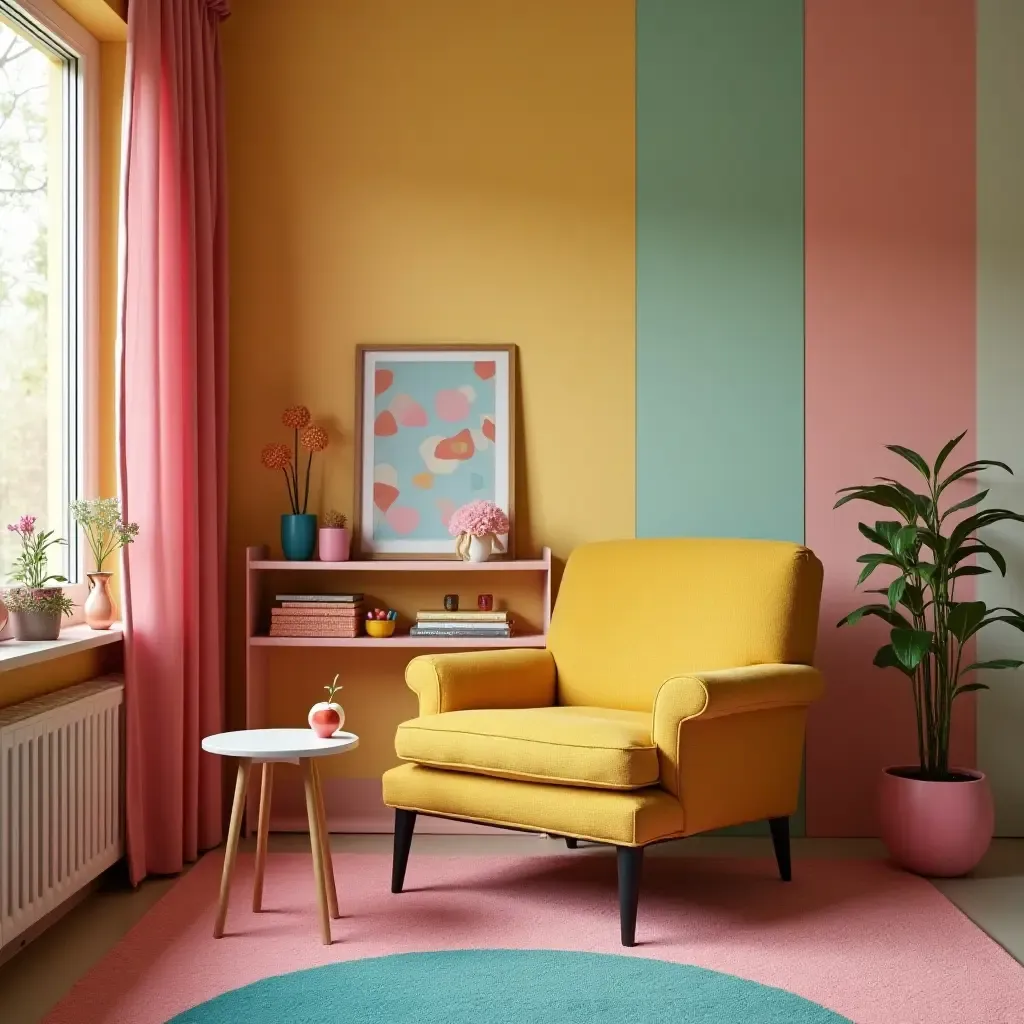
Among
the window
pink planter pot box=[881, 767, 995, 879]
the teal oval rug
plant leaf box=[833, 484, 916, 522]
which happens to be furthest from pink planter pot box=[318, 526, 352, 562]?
pink planter pot box=[881, 767, 995, 879]

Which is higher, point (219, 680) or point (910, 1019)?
point (219, 680)

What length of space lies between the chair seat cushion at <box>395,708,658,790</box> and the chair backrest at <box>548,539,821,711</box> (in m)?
0.25

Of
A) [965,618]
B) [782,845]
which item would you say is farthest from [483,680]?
[965,618]

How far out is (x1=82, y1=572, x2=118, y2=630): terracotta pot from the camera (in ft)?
10.6

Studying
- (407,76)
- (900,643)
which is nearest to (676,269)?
(407,76)

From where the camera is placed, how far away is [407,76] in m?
4.01

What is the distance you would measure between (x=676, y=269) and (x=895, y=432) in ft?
2.90

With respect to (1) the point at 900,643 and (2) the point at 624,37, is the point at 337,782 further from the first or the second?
(2) the point at 624,37

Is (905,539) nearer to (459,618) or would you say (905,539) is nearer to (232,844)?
(459,618)

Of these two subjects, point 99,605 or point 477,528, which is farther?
point 477,528

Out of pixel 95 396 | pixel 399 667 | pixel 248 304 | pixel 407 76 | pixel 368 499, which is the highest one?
pixel 407 76

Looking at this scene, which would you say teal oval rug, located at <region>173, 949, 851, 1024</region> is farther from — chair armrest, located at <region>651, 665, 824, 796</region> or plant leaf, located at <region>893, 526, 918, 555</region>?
plant leaf, located at <region>893, 526, 918, 555</region>

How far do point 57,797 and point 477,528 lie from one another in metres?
1.47

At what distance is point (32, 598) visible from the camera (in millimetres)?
2928
